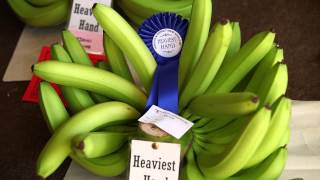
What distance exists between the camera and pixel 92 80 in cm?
76

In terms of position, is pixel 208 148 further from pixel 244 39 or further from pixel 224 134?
pixel 244 39

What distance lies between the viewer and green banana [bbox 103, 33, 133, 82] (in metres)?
0.82

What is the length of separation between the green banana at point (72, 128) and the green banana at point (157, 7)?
37cm

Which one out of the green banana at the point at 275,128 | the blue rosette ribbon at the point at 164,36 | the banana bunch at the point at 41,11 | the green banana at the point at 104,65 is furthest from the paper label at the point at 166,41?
the banana bunch at the point at 41,11

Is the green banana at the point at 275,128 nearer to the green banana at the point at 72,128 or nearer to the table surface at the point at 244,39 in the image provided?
the green banana at the point at 72,128

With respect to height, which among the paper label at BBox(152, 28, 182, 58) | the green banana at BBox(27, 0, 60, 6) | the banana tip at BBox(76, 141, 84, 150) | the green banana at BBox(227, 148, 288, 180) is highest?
the green banana at BBox(27, 0, 60, 6)

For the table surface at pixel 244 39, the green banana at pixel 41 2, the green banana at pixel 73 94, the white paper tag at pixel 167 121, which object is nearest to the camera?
the white paper tag at pixel 167 121

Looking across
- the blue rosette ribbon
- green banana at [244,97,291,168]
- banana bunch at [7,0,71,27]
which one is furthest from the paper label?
banana bunch at [7,0,71,27]

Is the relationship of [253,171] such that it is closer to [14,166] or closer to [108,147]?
[108,147]

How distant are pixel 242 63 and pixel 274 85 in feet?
0.24

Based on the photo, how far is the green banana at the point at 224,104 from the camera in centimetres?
→ 61

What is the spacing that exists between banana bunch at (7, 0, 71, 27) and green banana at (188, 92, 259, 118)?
1.78 feet

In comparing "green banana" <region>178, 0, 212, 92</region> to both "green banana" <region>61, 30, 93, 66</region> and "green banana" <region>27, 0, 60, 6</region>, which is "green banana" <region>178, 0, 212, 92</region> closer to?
"green banana" <region>61, 30, 93, 66</region>

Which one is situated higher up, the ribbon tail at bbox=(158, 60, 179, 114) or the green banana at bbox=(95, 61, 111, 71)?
the green banana at bbox=(95, 61, 111, 71)
